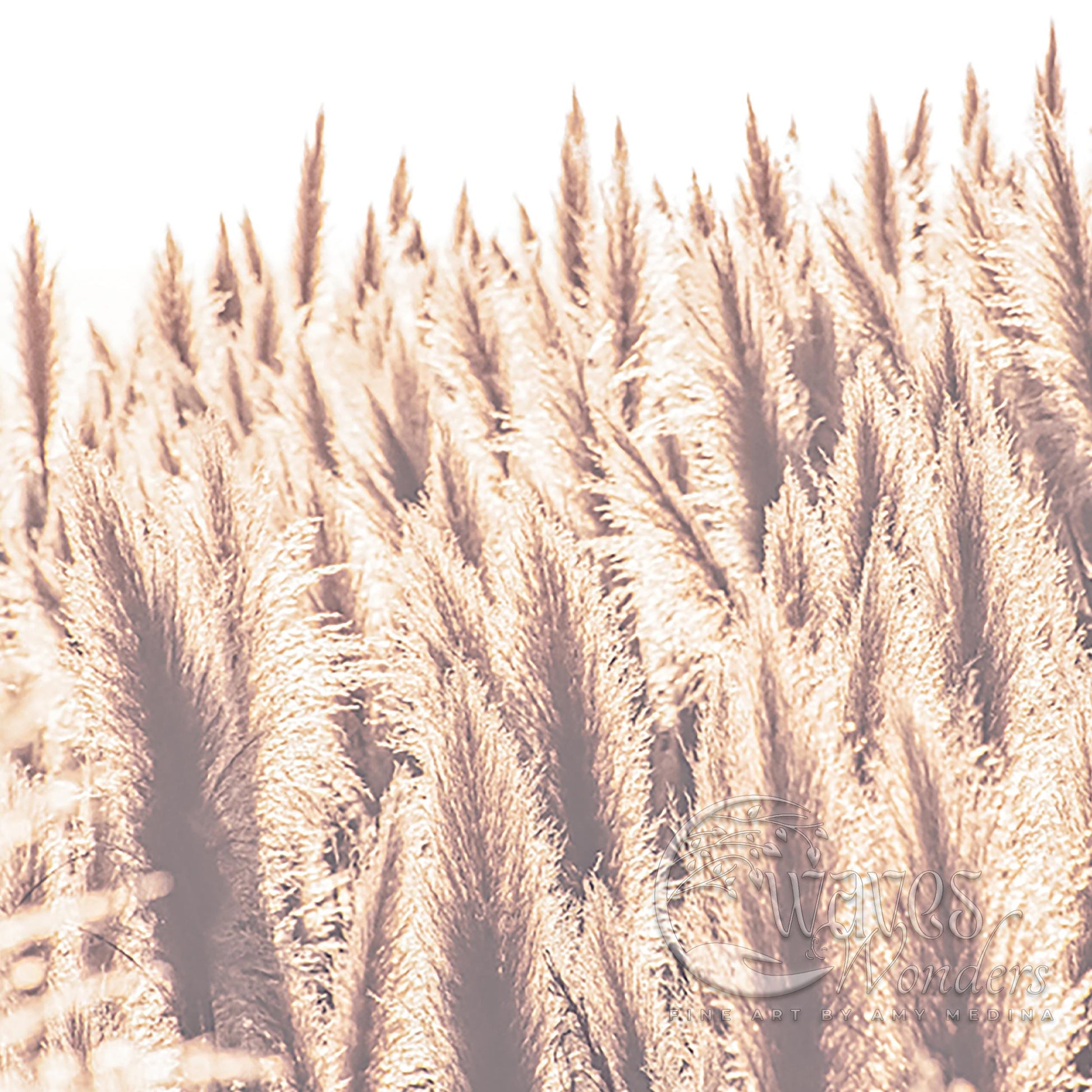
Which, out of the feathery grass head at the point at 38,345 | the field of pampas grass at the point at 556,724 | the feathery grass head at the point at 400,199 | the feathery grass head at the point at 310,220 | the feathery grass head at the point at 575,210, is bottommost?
the field of pampas grass at the point at 556,724


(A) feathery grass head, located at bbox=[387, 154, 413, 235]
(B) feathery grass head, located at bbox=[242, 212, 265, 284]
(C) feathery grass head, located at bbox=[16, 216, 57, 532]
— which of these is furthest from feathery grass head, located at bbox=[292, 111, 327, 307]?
(C) feathery grass head, located at bbox=[16, 216, 57, 532]

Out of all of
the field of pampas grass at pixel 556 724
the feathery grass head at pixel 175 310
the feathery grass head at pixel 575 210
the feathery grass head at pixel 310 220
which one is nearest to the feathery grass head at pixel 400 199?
the feathery grass head at pixel 310 220

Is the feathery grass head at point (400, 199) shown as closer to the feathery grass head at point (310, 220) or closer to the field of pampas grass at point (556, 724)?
the feathery grass head at point (310, 220)

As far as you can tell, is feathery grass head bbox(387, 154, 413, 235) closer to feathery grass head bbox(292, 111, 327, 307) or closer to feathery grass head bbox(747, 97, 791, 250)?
feathery grass head bbox(292, 111, 327, 307)

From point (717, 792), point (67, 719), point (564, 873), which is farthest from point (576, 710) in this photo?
point (67, 719)

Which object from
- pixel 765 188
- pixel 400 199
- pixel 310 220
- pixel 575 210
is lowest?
pixel 575 210

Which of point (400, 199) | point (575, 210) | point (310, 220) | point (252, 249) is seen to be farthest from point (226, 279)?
point (575, 210)

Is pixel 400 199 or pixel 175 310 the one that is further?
pixel 400 199

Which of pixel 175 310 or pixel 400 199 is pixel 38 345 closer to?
pixel 175 310
